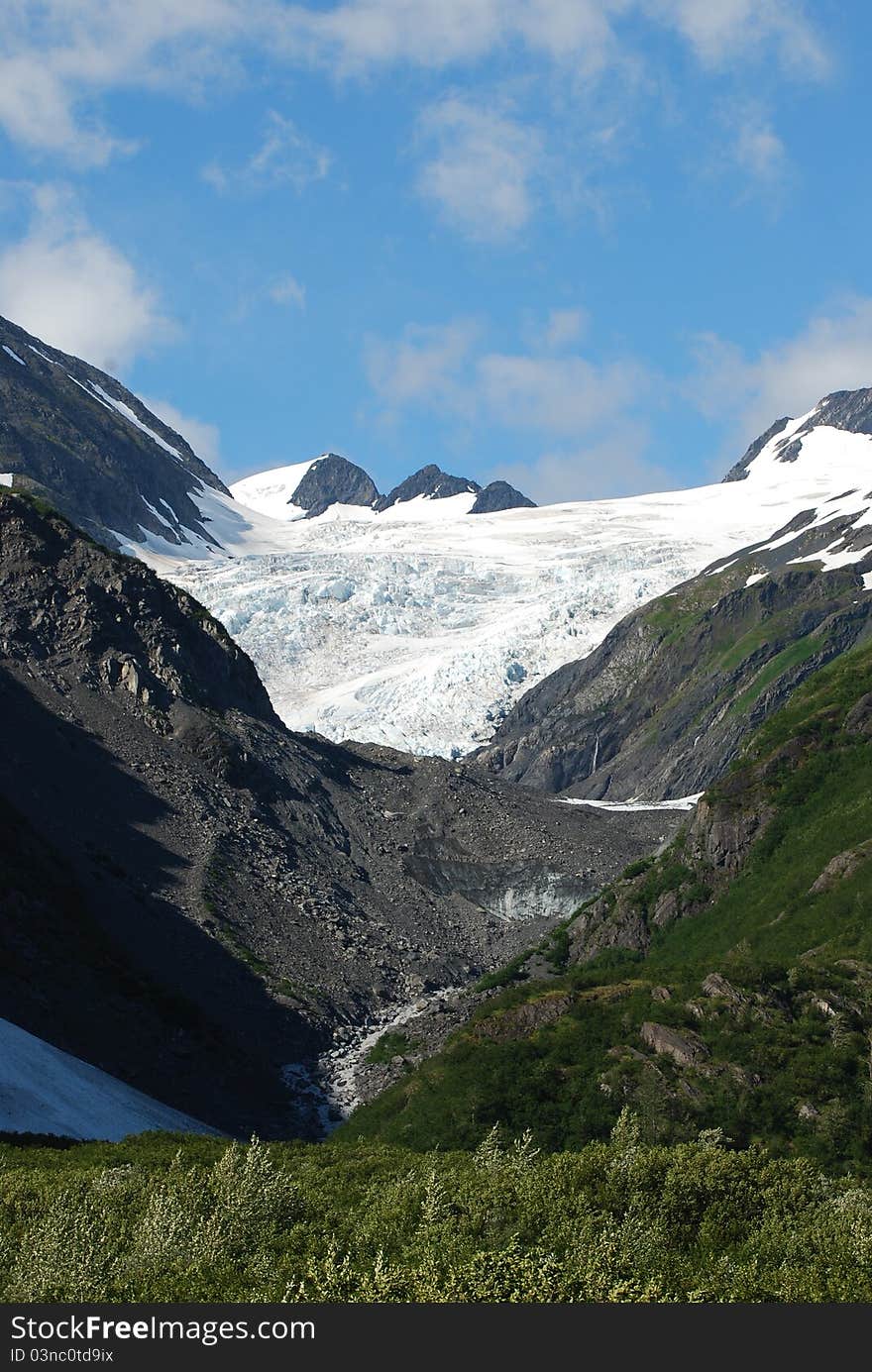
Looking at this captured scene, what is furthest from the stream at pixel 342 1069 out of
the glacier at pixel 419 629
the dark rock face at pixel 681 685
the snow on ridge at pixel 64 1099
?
the glacier at pixel 419 629

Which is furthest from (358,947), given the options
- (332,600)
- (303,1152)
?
(332,600)

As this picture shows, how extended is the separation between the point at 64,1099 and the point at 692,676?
11760cm

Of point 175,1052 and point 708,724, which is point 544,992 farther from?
point 708,724

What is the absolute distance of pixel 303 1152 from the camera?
114 ft

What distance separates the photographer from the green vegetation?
21.2m

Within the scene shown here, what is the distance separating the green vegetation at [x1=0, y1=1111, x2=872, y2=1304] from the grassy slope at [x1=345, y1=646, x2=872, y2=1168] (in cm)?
747

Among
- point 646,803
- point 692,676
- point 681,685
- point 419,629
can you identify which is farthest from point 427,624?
point 646,803

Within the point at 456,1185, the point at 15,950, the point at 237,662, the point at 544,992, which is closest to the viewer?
the point at 456,1185

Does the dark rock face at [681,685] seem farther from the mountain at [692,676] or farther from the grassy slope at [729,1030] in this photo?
the grassy slope at [729,1030]

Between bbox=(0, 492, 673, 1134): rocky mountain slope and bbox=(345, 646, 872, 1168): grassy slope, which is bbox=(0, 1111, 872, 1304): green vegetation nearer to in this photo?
bbox=(345, 646, 872, 1168): grassy slope

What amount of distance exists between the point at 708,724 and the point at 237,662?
164ft

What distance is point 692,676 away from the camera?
15388 cm

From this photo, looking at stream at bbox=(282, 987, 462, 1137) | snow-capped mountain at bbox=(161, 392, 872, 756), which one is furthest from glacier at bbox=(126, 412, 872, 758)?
stream at bbox=(282, 987, 462, 1137)

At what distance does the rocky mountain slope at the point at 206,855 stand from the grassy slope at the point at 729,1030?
1440 centimetres
